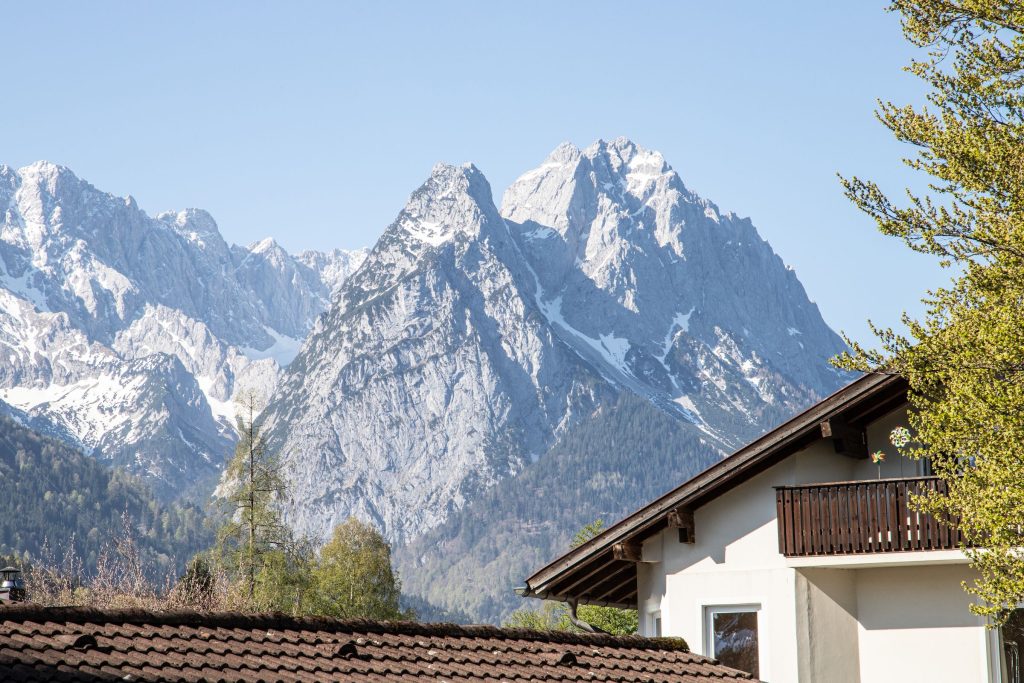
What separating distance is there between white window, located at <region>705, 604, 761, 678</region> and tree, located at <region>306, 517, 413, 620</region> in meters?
63.9

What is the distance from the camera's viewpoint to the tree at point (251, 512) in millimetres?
63188

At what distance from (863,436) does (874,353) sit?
29.9ft

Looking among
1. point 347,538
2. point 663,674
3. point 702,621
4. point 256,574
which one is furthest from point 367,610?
point 663,674

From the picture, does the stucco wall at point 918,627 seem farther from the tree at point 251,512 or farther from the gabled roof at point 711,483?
the tree at point 251,512

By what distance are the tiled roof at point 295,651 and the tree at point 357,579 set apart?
2784 inches

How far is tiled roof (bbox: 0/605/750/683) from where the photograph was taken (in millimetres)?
12797

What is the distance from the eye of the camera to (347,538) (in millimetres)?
105625

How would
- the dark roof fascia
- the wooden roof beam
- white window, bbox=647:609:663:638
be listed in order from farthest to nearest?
white window, bbox=647:609:663:638 → the wooden roof beam → the dark roof fascia

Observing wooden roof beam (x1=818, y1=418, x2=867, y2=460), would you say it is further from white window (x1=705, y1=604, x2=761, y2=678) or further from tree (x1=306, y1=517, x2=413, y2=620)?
tree (x1=306, y1=517, x2=413, y2=620)

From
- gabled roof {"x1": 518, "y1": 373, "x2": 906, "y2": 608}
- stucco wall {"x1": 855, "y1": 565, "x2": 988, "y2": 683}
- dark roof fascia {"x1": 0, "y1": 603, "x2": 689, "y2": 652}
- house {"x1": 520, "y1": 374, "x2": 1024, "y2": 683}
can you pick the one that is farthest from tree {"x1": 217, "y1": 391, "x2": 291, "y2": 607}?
dark roof fascia {"x1": 0, "y1": 603, "x2": 689, "y2": 652}

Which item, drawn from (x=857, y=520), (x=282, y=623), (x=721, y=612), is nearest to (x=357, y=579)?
(x=721, y=612)

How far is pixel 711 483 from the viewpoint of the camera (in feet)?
79.4

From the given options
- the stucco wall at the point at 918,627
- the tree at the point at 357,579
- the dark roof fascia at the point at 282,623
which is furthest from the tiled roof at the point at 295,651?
the tree at the point at 357,579

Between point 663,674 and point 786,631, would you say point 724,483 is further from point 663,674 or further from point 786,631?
point 663,674
